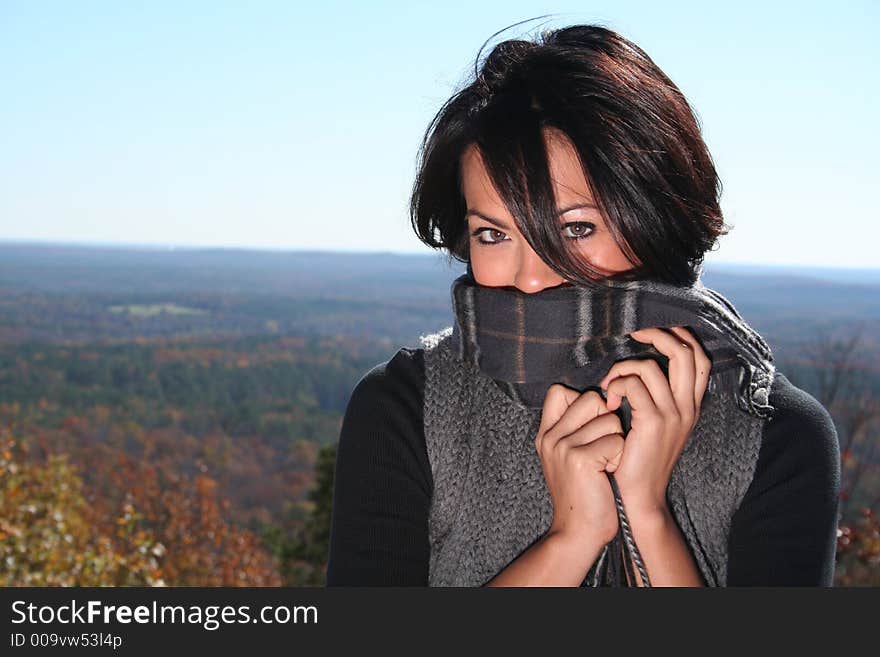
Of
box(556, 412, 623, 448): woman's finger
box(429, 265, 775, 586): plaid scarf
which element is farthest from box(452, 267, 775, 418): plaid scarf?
box(556, 412, 623, 448): woman's finger

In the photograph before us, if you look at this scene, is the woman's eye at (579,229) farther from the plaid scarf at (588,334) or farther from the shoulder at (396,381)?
the shoulder at (396,381)

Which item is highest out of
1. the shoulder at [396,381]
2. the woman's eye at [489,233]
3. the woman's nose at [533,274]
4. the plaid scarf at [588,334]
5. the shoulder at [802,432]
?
the woman's eye at [489,233]

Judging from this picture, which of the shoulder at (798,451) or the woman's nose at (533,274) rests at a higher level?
the woman's nose at (533,274)

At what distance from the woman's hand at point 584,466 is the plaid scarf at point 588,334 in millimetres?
192

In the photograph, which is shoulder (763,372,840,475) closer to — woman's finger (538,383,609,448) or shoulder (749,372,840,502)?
shoulder (749,372,840,502)

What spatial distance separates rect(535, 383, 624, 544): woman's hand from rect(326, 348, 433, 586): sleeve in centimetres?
24

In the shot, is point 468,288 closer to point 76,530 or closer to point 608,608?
point 608,608

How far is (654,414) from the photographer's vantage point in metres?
1.38

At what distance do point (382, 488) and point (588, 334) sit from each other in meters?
0.45

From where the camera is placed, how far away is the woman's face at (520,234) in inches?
58.7

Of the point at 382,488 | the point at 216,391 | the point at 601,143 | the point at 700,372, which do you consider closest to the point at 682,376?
the point at 700,372

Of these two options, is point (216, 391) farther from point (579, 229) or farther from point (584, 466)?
point (584, 466)

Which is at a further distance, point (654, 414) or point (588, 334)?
point (588, 334)

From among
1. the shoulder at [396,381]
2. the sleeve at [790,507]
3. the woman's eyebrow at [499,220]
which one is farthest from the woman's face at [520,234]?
the sleeve at [790,507]
